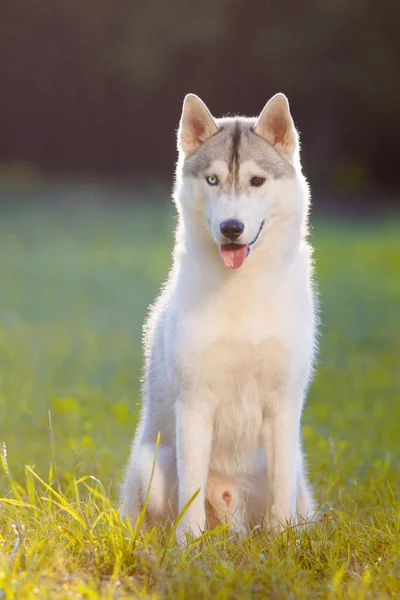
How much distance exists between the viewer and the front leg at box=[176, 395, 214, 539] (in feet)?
13.5

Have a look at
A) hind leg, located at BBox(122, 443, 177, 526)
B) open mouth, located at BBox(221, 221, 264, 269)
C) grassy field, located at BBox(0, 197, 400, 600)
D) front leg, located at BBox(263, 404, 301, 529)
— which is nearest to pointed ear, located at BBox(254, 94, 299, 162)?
open mouth, located at BBox(221, 221, 264, 269)

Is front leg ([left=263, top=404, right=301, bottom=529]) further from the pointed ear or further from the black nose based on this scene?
the pointed ear

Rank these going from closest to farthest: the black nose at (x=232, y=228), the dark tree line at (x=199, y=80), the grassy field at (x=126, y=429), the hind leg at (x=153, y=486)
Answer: the grassy field at (x=126, y=429), the black nose at (x=232, y=228), the hind leg at (x=153, y=486), the dark tree line at (x=199, y=80)

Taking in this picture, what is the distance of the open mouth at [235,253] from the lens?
4066mm

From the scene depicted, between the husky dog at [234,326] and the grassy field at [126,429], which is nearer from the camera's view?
the grassy field at [126,429]

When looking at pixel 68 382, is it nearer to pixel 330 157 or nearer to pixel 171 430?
pixel 171 430

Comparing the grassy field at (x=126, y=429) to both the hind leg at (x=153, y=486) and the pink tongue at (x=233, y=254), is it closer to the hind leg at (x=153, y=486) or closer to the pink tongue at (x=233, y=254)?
the hind leg at (x=153, y=486)

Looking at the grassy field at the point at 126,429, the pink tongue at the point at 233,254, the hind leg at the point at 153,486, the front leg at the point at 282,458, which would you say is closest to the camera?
the grassy field at the point at 126,429

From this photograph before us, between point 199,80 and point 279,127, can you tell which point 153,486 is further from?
point 199,80

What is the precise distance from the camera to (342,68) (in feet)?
76.2

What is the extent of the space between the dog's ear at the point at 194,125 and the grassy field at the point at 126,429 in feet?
4.68

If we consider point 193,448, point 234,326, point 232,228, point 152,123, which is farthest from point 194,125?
point 152,123

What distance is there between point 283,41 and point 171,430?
64.4 ft

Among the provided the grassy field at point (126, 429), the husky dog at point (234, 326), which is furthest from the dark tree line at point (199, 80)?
the husky dog at point (234, 326)
